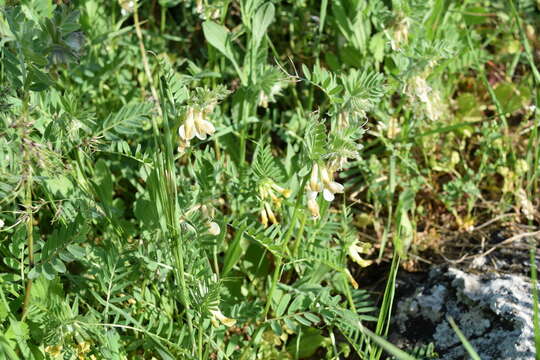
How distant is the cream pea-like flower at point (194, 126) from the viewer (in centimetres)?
183

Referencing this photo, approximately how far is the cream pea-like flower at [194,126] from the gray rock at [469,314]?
101cm

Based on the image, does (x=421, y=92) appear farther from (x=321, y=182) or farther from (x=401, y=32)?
(x=321, y=182)

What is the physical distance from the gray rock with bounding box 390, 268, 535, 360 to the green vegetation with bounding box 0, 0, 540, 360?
83 mm

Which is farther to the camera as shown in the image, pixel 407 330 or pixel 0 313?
pixel 407 330

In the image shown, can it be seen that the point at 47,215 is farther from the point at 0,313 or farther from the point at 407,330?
the point at 407,330

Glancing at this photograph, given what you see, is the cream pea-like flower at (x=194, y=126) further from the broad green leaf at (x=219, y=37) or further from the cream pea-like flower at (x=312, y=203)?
the broad green leaf at (x=219, y=37)

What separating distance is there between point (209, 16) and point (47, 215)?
0.92m

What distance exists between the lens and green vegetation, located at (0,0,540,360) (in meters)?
1.81

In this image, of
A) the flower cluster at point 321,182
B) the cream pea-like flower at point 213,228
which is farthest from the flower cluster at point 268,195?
the flower cluster at point 321,182

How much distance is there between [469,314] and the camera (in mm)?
2291

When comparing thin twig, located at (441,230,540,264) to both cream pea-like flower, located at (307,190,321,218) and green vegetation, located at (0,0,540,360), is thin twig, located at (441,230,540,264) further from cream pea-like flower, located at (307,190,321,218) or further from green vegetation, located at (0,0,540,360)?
cream pea-like flower, located at (307,190,321,218)

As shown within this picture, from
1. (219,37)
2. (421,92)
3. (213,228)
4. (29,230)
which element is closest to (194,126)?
(213,228)

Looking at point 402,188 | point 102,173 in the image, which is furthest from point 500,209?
point 102,173

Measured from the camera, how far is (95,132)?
2141 mm
